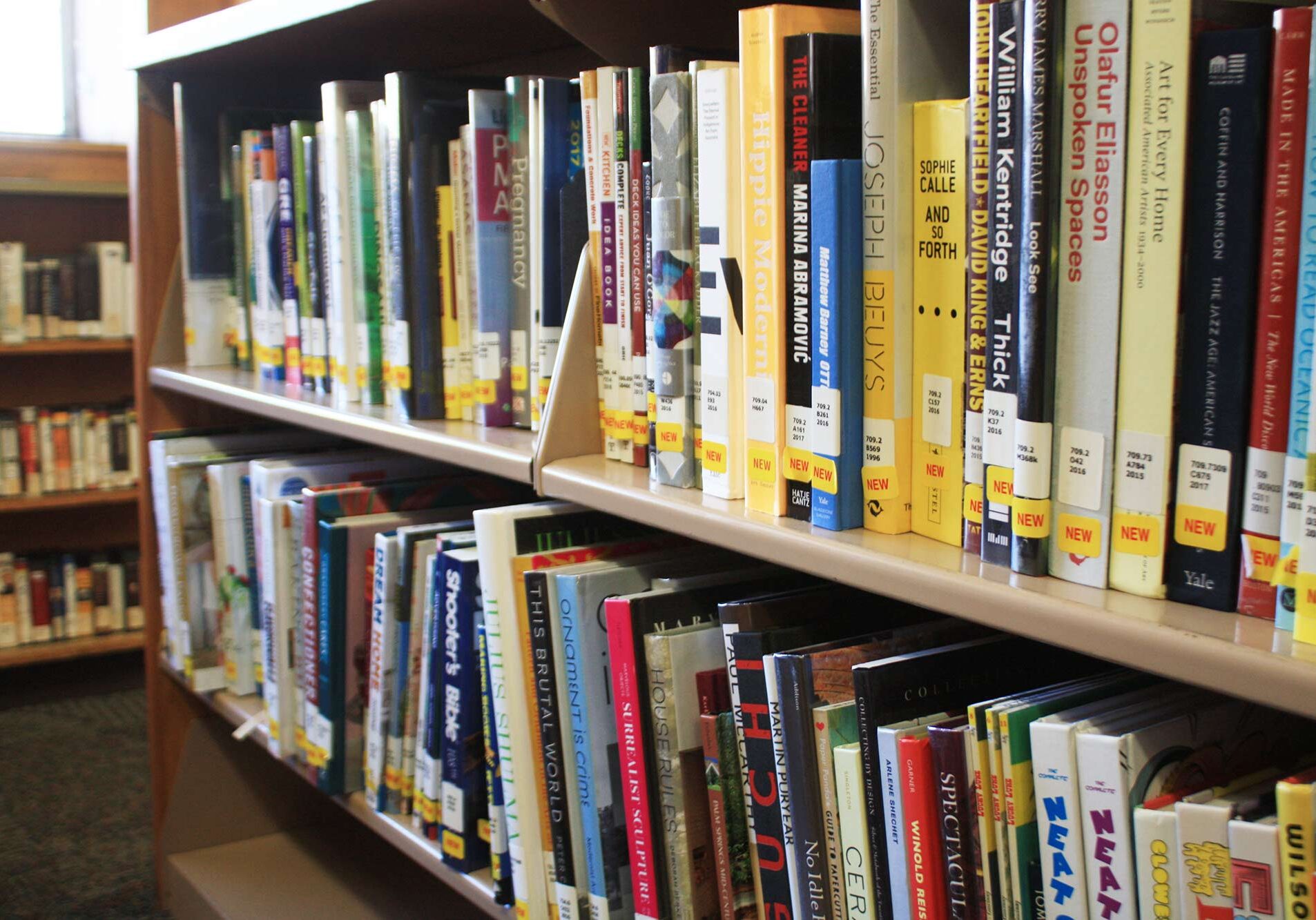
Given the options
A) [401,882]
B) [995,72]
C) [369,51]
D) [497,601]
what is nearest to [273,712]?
[401,882]

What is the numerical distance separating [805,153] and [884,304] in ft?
0.36

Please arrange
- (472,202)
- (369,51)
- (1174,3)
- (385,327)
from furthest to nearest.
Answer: (369,51) → (385,327) → (472,202) → (1174,3)

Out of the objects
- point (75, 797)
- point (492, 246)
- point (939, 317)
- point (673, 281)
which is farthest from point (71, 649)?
point (939, 317)

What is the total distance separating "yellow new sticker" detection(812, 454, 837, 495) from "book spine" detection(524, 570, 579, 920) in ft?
0.96

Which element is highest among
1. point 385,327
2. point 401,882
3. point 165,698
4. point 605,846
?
point 385,327

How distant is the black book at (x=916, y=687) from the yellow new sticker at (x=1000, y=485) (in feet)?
0.41

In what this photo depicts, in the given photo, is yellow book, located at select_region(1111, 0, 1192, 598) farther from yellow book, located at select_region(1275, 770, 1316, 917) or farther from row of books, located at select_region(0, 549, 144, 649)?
row of books, located at select_region(0, 549, 144, 649)

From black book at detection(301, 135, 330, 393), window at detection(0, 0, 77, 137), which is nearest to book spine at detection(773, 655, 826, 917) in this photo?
black book at detection(301, 135, 330, 393)

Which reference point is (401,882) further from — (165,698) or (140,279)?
(140,279)

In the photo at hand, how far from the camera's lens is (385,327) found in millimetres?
1343

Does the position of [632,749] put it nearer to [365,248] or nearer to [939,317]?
[939,317]

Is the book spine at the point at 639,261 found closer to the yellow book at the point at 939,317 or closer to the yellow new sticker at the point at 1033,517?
the yellow book at the point at 939,317

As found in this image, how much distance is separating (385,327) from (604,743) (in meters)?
0.60

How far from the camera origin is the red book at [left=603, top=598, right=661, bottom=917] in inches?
35.4
